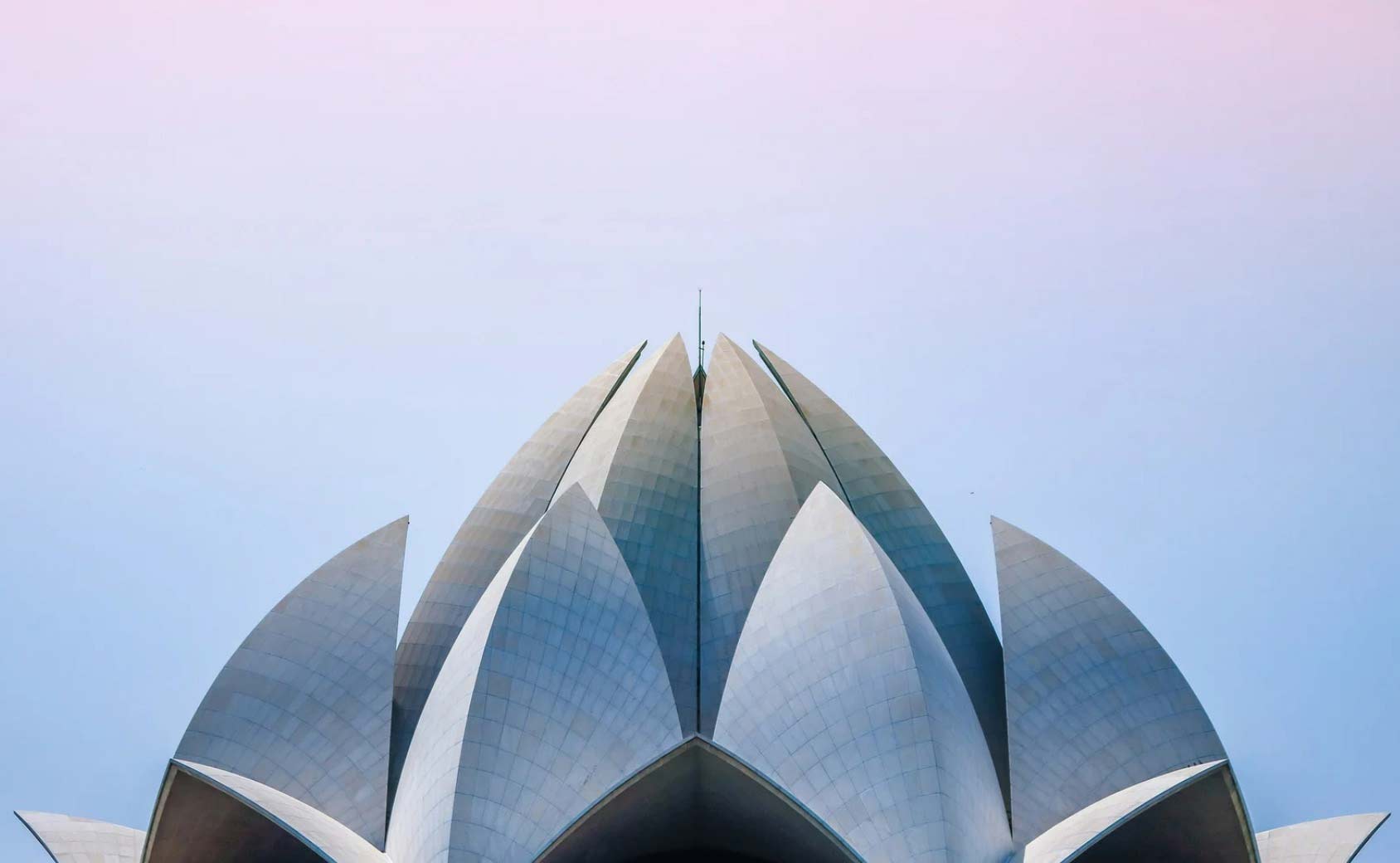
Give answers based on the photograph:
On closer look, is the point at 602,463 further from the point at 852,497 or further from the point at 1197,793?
the point at 1197,793

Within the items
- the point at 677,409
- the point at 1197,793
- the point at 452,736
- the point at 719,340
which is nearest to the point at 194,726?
the point at 452,736

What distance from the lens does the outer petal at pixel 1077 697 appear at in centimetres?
1941

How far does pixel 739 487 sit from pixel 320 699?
256 inches

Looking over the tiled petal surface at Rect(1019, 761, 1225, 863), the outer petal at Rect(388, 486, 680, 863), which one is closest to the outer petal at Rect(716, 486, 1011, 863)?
the tiled petal surface at Rect(1019, 761, 1225, 863)

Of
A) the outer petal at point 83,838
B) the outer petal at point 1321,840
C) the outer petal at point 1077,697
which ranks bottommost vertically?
the outer petal at point 1321,840

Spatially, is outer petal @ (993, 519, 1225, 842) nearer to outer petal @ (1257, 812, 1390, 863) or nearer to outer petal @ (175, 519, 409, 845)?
outer petal @ (1257, 812, 1390, 863)

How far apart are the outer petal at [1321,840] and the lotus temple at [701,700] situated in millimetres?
48

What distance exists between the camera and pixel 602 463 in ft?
73.6

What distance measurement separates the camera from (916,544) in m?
22.6

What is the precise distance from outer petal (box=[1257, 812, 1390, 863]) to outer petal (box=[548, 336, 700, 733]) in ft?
24.3

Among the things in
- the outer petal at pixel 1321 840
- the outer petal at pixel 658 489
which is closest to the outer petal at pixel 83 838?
the outer petal at pixel 658 489

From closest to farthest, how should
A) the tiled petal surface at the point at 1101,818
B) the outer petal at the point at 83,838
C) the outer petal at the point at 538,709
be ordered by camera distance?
1. the tiled petal surface at the point at 1101,818
2. the outer petal at the point at 538,709
3. the outer petal at the point at 83,838

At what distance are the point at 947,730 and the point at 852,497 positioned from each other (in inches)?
249

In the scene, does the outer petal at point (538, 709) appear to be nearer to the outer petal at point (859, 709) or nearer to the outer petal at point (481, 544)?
the outer petal at point (859, 709)
